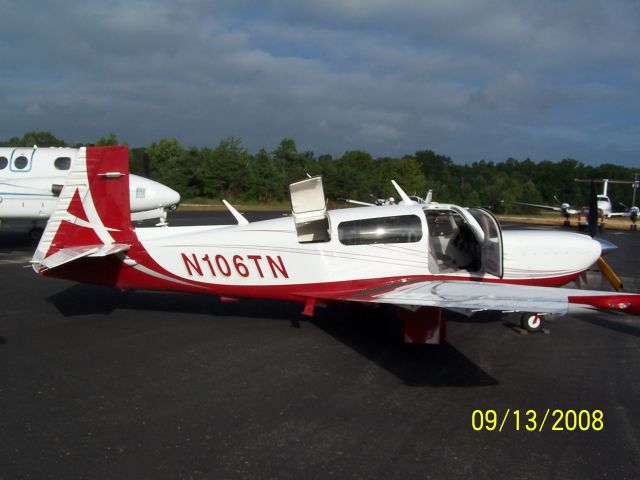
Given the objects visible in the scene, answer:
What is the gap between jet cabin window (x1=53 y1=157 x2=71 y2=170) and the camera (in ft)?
45.0

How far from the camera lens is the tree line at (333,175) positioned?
51.4 meters

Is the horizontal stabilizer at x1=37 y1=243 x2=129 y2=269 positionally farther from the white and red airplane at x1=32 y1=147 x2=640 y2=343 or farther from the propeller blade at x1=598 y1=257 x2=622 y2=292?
the propeller blade at x1=598 y1=257 x2=622 y2=292

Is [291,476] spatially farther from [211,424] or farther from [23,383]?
[23,383]

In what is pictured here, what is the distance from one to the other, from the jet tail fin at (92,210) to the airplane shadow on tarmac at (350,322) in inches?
52.4

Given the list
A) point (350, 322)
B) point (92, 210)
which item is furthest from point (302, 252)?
point (92, 210)

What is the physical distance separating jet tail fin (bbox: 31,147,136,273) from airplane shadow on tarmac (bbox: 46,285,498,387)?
4.37 feet

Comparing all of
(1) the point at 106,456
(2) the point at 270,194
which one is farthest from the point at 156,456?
(2) the point at 270,194

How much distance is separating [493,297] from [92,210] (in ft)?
17.2

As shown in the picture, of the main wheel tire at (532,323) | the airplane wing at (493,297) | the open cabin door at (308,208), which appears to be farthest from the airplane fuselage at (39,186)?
the main wheel tire at (532,323)

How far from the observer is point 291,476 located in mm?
3359

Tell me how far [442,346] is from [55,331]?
5039 mm
